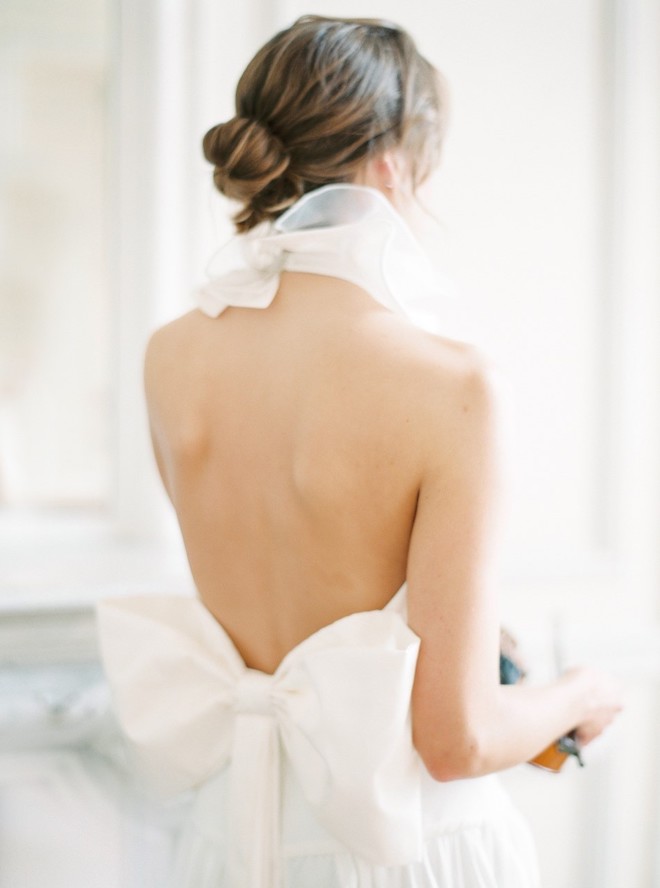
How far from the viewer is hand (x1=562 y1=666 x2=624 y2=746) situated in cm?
94

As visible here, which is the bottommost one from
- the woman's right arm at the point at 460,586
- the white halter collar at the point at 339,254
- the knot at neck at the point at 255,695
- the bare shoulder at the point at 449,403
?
the knot at neck at the point at 255,695

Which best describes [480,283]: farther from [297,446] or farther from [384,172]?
[297,446]

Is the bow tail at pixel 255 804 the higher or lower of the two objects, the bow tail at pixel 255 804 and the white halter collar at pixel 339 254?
the lower

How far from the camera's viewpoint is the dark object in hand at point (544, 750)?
0.89 m

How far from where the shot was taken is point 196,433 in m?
0.86

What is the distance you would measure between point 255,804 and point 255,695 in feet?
0.34

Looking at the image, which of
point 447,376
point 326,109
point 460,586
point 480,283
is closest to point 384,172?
point 326,109

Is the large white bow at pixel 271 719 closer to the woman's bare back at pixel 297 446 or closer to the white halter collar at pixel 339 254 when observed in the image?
the woman's bare back at pixel 297 446

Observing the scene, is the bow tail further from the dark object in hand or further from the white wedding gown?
the dark object in hand

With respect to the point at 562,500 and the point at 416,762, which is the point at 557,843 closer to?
the point at 562,500

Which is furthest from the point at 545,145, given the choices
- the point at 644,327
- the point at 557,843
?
the point at 557,843

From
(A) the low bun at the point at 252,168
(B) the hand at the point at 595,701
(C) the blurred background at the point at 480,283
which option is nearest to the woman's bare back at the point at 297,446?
(A) the low bun at the point at 252,168

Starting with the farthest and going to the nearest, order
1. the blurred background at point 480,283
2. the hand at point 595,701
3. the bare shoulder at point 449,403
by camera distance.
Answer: the blurred background at point 480,283, the hand at point 595,701, the bare shoulder at point 449,403

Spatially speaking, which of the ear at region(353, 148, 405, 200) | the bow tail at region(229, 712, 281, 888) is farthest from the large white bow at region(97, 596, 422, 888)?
the ear at region(353, 148, 405, 200)
